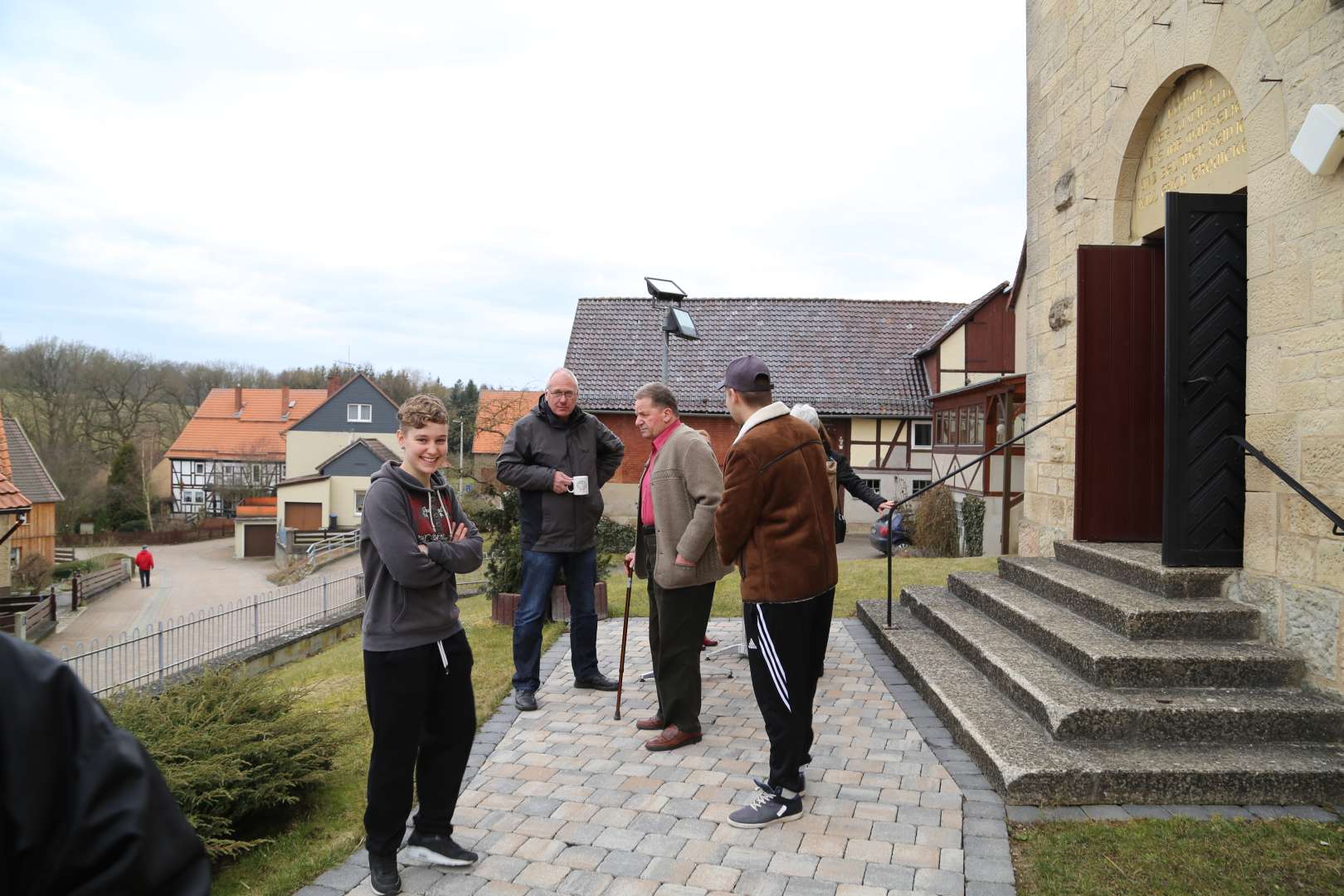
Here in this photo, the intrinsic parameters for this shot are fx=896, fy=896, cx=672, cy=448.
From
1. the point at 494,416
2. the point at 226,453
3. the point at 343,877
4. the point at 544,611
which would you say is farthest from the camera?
the point at 226,453

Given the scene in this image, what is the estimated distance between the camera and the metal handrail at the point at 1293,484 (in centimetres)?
412

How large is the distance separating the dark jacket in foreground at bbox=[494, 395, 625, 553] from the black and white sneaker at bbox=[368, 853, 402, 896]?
255 cm

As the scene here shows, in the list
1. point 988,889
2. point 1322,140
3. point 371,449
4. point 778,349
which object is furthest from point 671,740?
point 371,449

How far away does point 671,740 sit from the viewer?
4652 mm

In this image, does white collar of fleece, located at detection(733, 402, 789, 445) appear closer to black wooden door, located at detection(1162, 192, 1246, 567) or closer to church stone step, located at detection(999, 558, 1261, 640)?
church stone step, located at detection(999, 558, 1261, 640)

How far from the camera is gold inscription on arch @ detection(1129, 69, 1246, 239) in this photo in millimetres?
5602

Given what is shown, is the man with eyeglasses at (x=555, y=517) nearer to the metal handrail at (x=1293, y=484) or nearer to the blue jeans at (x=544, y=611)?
the blue jeans at (x=544, y=611)

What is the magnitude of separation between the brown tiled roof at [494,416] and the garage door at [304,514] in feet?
26.3

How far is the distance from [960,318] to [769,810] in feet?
66.9

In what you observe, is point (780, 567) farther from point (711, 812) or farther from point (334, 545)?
point (334, 545)

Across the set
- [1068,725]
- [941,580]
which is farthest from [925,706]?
[941,580]

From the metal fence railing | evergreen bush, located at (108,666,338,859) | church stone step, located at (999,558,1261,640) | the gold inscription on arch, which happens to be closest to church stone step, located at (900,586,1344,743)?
church stone step, located at (999,558,1261,640)

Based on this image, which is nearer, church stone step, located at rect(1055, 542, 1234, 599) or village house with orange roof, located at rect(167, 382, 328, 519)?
church stone step, located at rect(1055, 542, 1234, 599)

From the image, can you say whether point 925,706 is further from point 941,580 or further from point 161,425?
point 161,425
